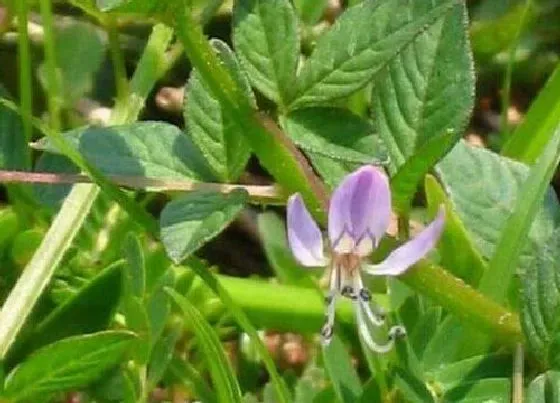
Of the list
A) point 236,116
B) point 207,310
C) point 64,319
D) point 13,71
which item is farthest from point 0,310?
point 13,71

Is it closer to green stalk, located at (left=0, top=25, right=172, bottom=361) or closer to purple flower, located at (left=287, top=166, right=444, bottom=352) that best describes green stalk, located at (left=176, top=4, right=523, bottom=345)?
purple flower, located at (left=287, top=166, right=444, bottom=352)

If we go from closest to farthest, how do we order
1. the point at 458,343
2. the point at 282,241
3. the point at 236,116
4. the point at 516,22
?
the point at 236,116
the point at 458,343
the point at 282,241
the point at 516,22

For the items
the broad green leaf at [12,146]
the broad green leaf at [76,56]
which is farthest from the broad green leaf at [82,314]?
the broad green leaf at [76,56]

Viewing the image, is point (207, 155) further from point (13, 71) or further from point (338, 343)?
point (13, 71)

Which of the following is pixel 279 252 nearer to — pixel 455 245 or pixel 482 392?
pixel 455 245

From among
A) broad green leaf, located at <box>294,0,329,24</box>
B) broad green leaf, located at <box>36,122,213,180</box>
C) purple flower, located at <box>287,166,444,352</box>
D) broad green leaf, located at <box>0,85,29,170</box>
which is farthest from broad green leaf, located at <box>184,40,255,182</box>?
broad green leaf, located at <box>294,0,329,24</box>

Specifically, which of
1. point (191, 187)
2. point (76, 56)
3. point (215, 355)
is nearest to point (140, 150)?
point (191, 187)
